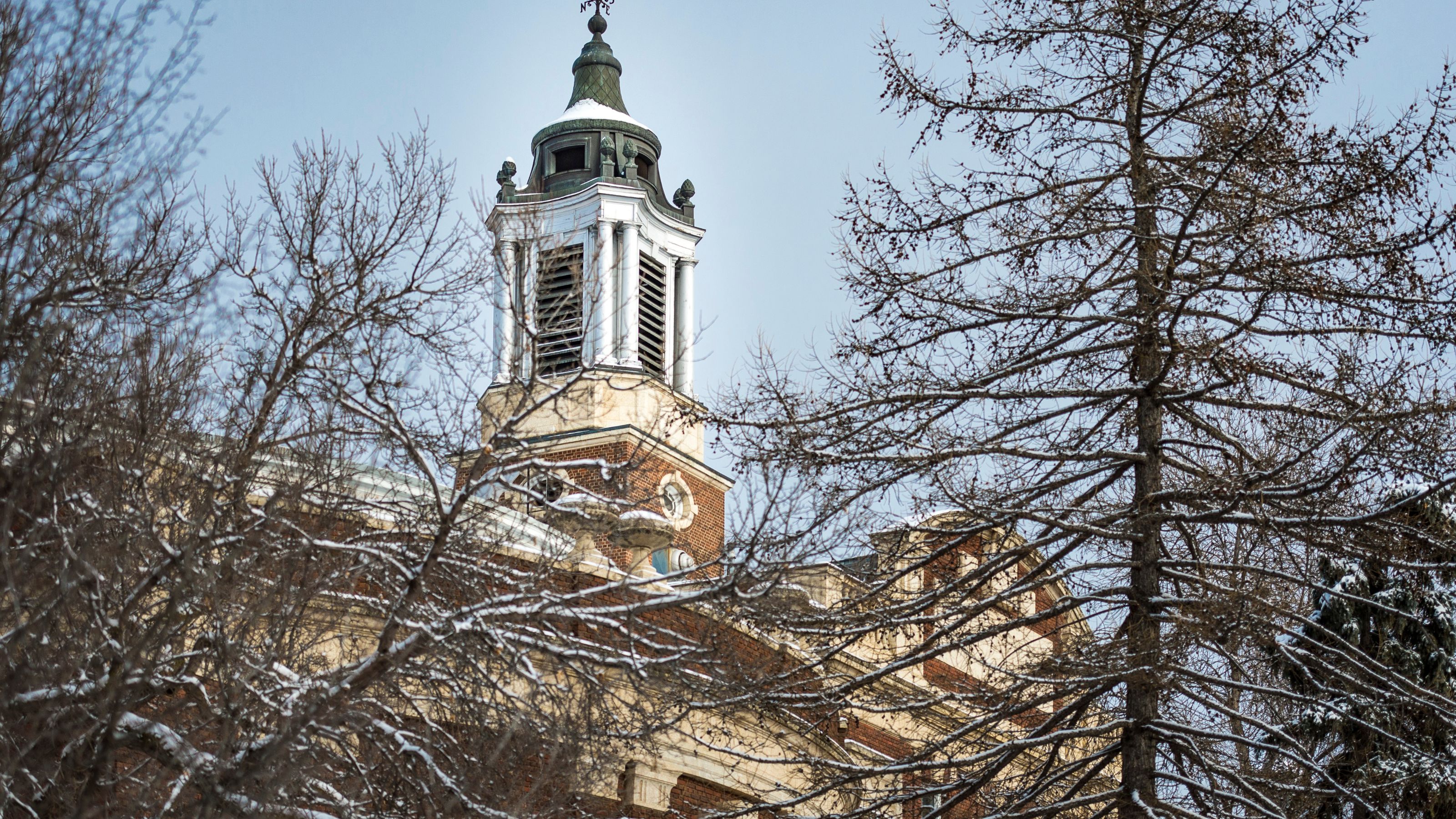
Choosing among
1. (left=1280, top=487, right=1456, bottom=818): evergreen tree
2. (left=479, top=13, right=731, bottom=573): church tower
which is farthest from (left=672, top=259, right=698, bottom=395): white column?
(left=1280, top=487, right=1456, bottom=818): evergreen tree

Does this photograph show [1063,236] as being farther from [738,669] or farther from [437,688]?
[437,688]

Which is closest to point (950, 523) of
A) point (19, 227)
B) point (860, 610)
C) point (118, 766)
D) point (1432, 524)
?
point (860, 610)

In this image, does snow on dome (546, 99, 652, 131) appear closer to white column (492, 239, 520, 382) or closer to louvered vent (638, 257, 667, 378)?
louvered vent (638, 257, 667, 378)

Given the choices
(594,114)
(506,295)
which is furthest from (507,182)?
(506,295)

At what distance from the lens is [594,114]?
3453 centimetres

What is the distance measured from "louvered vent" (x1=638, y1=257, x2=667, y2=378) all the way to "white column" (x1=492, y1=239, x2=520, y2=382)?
19.6 metres

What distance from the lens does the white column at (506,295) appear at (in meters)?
11.6

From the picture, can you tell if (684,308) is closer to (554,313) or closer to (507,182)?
(507,182)

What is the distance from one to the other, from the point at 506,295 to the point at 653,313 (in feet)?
68.9

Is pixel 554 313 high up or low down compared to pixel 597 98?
down

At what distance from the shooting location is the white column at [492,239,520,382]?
11.6 meters

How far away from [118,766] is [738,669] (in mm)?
4059

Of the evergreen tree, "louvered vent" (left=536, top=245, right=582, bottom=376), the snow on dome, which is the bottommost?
the evergreen tree

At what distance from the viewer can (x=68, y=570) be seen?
29.3ft
